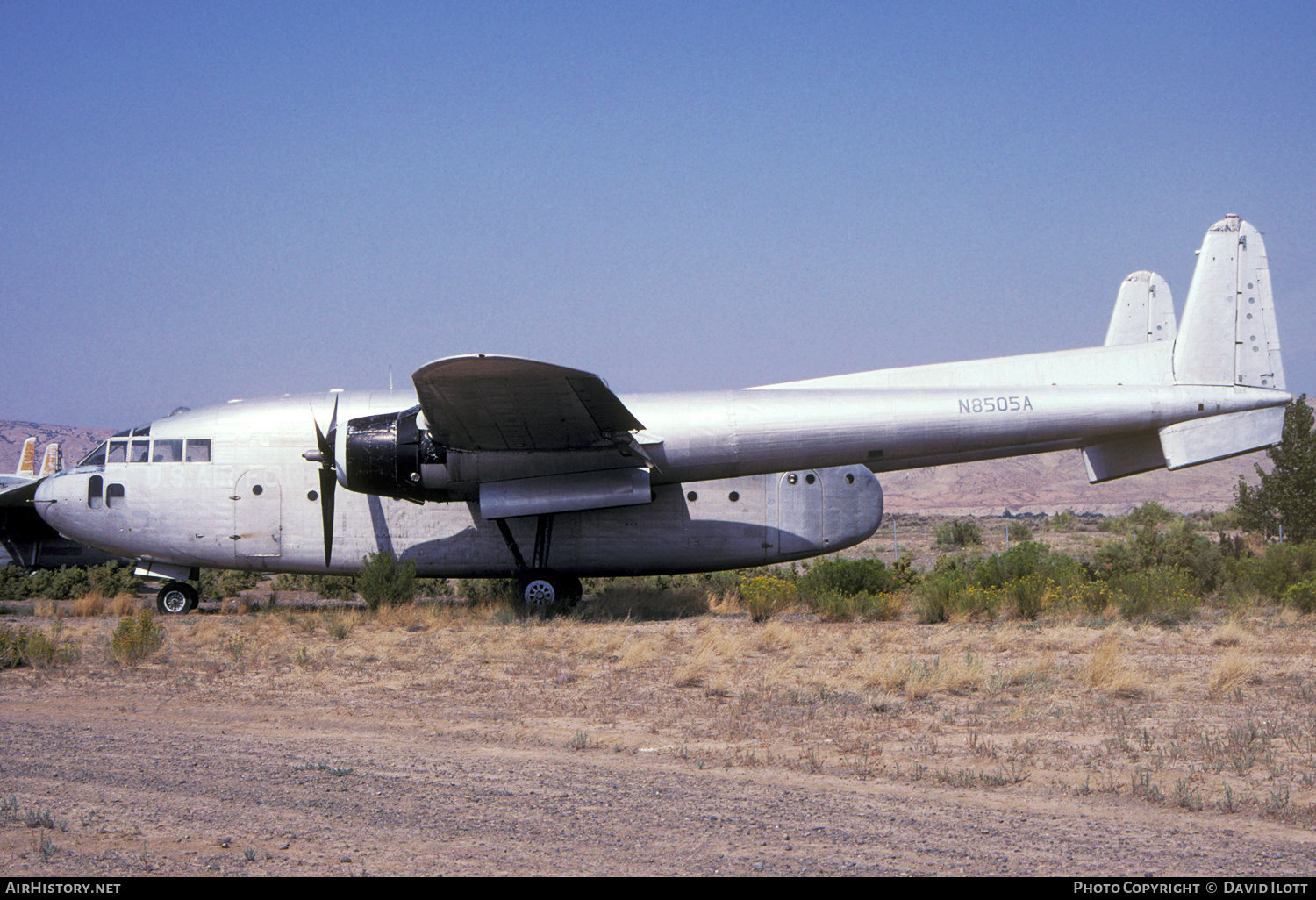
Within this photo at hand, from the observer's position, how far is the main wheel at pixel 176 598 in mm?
17000

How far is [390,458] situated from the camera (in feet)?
48.5

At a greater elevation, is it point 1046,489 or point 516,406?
point 1046,489

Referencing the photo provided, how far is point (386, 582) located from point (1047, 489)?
102018 mm

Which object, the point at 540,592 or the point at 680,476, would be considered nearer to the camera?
the point at 680,476

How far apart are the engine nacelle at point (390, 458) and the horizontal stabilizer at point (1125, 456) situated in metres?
10.7

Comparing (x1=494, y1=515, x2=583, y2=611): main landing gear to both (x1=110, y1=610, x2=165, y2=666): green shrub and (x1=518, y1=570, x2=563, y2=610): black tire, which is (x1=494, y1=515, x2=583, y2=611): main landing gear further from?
(x1=110, y1=610, x2=165, y2=666): green shrub

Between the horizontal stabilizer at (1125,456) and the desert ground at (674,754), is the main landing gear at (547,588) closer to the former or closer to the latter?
the desert ground at (674,754)

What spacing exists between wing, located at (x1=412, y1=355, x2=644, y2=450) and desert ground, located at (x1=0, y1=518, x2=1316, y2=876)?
3065 mm

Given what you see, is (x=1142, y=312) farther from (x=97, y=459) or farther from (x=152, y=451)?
(x=97, y=459)

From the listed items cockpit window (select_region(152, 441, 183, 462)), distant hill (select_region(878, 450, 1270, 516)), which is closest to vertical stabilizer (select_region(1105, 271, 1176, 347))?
cockpit window (select_region(152, 441, 183, 462))

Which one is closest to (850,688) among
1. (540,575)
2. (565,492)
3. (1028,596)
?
(565,492)

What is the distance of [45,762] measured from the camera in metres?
7.02

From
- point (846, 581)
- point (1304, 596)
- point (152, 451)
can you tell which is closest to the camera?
point (1304, 596)
